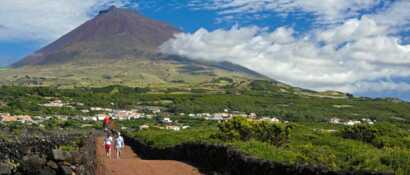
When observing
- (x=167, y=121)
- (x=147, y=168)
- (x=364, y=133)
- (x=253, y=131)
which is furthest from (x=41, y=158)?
(x=167, y=121)

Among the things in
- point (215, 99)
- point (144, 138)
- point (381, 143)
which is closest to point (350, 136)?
point (381, 143)

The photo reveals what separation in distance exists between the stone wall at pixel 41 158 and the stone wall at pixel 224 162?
186 inches

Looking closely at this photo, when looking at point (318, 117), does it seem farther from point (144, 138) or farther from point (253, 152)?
point (253, 152)

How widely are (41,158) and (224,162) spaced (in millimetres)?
6646

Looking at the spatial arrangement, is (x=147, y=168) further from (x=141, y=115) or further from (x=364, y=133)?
(x=141, y=115)

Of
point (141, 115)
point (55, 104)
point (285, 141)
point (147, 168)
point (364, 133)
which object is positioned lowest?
point (141, 115)

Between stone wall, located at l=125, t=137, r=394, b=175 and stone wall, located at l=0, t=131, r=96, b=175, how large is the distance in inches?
186

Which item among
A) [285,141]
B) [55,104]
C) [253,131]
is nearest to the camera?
[285,141]

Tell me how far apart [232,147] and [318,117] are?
11339 centimetres

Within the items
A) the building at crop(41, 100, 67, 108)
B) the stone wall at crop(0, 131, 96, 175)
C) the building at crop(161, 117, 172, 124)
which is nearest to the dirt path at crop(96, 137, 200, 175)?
the stone wall at crop(0, 131, 96, 175)

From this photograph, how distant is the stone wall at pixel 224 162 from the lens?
49.7ft

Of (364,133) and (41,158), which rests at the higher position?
(41,158)

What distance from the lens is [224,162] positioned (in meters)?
22.4

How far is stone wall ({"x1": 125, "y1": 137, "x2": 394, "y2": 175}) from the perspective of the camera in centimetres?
1516
